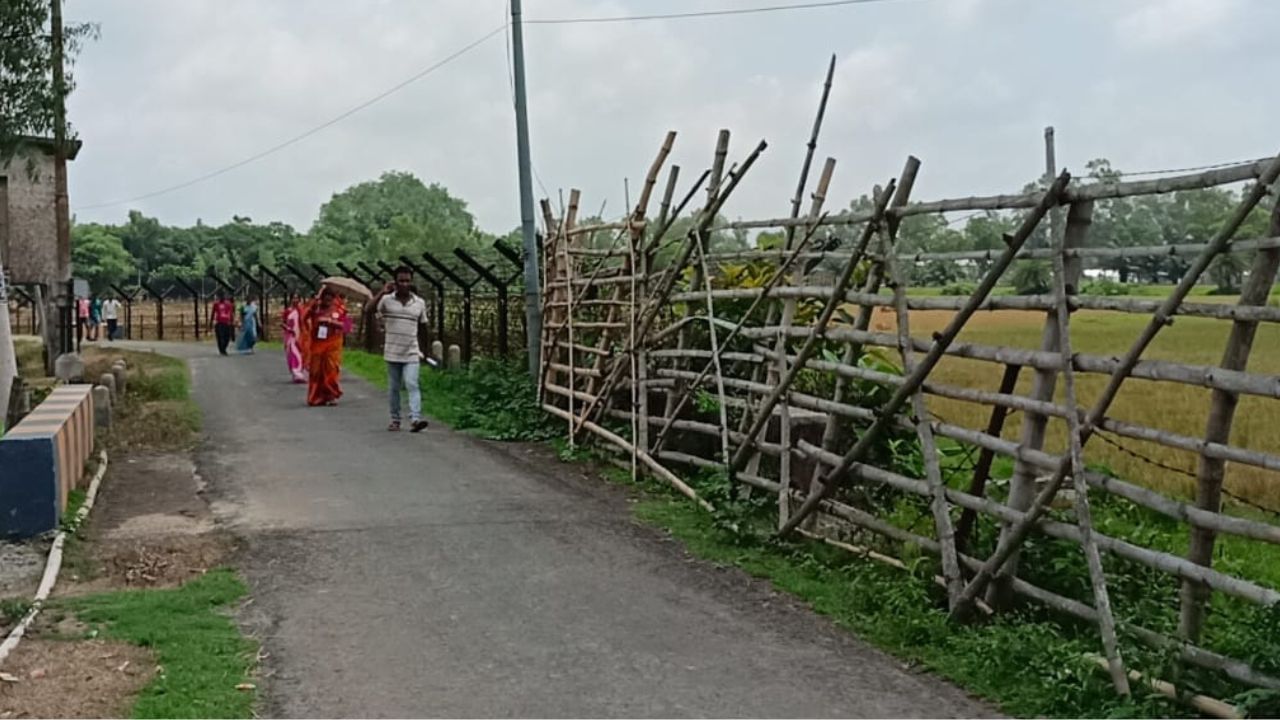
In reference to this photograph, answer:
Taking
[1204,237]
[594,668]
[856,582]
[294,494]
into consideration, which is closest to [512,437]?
[294,494]

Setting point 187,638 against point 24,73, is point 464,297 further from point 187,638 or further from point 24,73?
point 187,638

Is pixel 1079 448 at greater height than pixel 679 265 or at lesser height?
lesser

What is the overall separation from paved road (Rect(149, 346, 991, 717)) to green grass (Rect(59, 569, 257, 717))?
14cm

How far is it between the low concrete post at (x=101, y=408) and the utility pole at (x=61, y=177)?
770cm

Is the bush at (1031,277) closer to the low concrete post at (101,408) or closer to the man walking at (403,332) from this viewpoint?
the man walking at (403,332)

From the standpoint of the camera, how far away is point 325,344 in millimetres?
14828

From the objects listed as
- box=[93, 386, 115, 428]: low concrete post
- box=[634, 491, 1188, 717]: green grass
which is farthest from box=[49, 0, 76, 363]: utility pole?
box=[634, 491, 1188, 717]: green grass

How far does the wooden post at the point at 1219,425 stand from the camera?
4.27 meters

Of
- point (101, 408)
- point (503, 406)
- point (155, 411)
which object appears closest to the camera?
point (101, 408)

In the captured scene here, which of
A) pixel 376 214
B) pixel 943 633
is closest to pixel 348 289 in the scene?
pixel 943 633

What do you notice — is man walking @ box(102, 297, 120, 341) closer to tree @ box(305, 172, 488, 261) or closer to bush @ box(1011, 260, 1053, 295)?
tree @ box(305, 172, 488, 261)

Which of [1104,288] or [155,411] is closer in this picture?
[1104,288]

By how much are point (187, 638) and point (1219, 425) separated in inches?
165

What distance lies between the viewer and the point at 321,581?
255 inches
